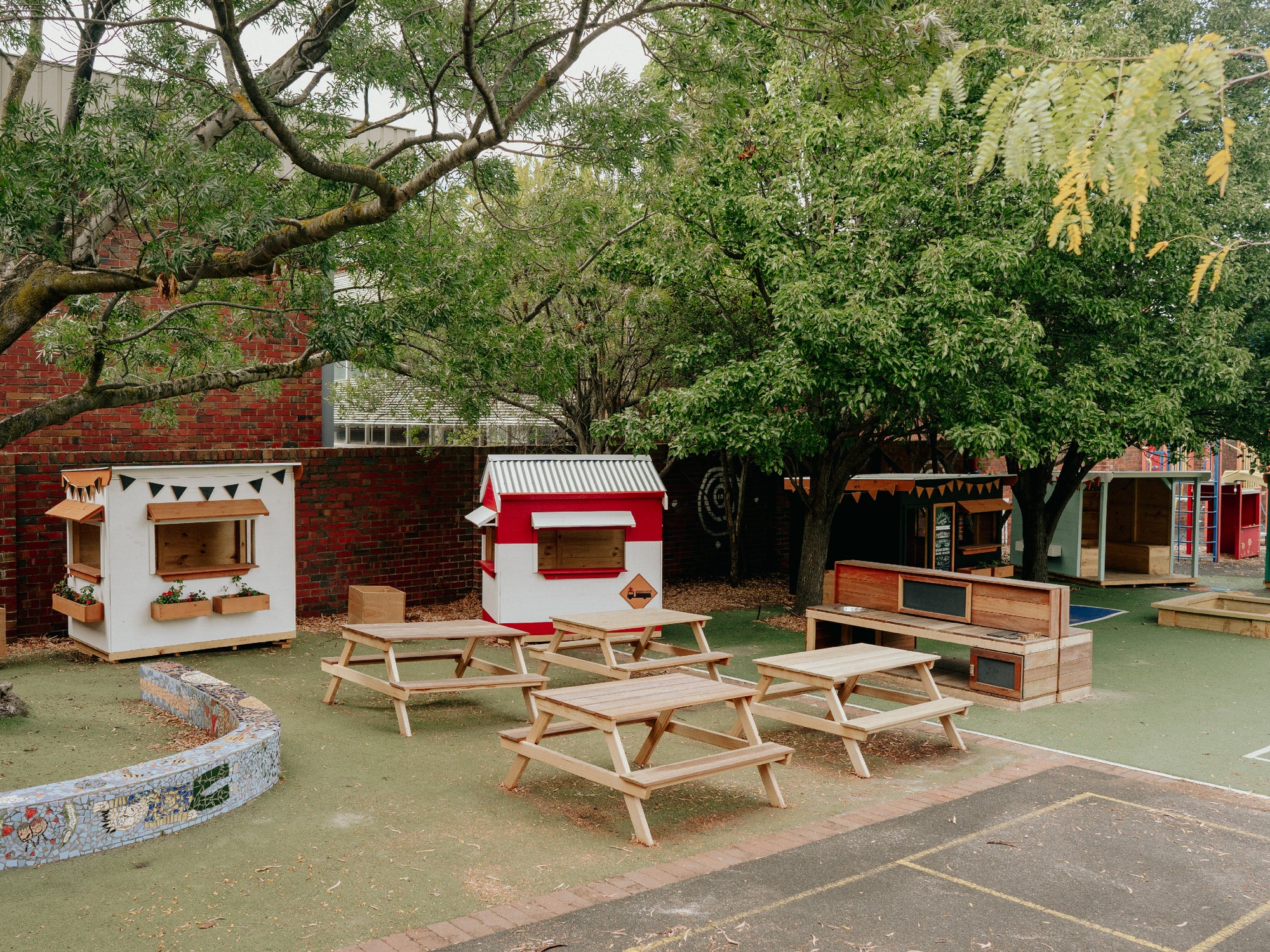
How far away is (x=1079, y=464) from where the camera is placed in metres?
17.2

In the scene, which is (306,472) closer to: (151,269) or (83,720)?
(83,720)

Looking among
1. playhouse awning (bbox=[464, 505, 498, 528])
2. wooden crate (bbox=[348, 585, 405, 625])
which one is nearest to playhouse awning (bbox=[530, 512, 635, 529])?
playhouse awning (bbox=[464, 505, 498, 528])

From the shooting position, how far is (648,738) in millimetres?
7242

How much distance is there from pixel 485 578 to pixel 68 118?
653cm

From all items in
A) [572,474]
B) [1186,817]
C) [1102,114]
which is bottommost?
[1186,817]

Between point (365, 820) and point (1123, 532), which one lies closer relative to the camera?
point (365, 820)

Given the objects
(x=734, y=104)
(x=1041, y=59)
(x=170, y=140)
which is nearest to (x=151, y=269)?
(x=170, y=140)

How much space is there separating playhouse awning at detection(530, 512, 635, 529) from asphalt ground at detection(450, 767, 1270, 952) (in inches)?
240

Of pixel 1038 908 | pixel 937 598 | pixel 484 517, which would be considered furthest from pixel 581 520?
pixel 1038 908

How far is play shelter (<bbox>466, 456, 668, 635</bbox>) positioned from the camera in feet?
38.7

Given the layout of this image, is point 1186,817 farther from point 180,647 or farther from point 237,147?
point 180,647

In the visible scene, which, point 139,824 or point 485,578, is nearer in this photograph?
point 139,824

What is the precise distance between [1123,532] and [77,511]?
60.4 feet

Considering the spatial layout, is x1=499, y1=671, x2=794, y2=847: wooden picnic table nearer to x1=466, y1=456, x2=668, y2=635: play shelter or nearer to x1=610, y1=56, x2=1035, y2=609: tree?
x1=466, y1=456, x2=668, y2=635: play shelter
